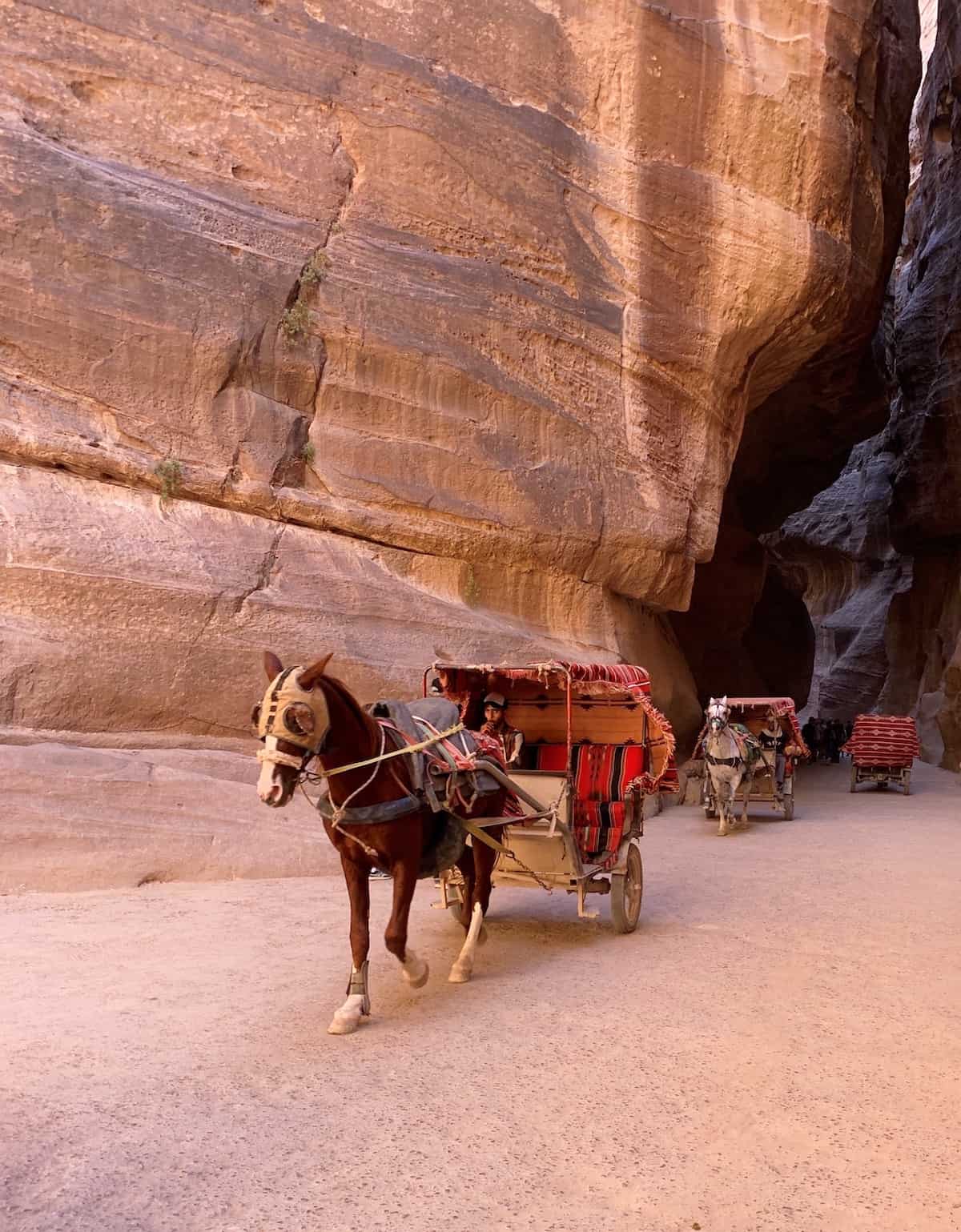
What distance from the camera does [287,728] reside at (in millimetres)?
4223

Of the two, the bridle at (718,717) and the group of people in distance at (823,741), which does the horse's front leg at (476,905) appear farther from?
the group of people in distance at (823,741)

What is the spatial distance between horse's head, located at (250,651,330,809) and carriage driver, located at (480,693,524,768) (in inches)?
121

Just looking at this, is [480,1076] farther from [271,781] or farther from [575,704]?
[575,704]

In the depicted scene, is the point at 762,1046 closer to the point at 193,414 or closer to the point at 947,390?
the point at 193,414

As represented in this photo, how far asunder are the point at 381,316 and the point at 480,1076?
33.2 feet

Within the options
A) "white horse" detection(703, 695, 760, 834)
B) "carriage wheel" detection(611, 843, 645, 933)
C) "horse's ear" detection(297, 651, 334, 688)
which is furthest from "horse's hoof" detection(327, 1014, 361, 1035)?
"white horse" detection(703, 695, 760, 834)

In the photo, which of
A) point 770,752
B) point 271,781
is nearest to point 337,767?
point 271,781

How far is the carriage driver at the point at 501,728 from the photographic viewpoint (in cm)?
751

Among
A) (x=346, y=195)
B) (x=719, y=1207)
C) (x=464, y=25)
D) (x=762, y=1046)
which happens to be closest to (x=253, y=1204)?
(x=719, y=1207)

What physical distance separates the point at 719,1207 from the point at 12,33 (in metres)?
13.0

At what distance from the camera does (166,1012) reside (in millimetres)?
4547

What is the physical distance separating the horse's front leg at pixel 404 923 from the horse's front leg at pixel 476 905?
0.52 m

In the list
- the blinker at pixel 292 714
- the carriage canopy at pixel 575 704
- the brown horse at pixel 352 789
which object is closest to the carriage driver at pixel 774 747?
the carriage canopy at pixel 575 704

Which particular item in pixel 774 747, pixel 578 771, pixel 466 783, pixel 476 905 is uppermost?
pixel 466 783
